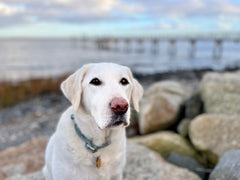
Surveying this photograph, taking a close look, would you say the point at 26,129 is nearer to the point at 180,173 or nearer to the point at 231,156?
the point at 180,173

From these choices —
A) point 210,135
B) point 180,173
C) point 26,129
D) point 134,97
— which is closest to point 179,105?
point 210,135

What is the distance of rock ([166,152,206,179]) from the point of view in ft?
14.7

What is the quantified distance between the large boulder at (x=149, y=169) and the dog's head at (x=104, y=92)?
5.77 feet

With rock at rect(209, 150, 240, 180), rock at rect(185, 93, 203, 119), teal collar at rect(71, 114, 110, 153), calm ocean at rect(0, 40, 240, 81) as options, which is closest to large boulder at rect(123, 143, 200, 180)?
rock at rect(209, 150, 240, 180)

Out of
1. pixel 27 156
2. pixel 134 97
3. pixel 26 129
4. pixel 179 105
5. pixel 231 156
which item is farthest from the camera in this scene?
pixel 26 129

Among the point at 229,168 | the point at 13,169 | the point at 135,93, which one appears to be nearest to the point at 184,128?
the point at 229,168

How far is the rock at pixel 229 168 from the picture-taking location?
3.15 metres

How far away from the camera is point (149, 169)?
13.7 feet

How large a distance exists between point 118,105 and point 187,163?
10.1 feet

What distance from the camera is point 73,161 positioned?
108 inches

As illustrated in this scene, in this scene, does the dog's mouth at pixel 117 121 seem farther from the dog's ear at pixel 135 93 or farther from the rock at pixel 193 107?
the rock at pixel 193 107

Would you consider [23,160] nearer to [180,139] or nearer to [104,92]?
[180,139]

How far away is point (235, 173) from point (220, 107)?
2645 millimetres

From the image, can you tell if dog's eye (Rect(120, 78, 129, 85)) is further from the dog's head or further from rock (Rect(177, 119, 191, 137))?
rock (Rect(177, 119, 191, 137))
